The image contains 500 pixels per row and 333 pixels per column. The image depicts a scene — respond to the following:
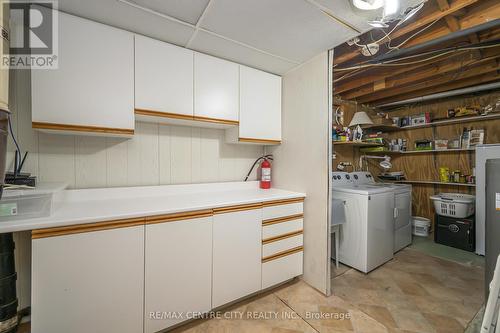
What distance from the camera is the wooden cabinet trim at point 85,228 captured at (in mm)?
1016

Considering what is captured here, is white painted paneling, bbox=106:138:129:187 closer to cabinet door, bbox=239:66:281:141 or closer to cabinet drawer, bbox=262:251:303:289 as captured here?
cabinet door, bbox=239:66:281:141

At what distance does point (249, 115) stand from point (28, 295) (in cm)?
217

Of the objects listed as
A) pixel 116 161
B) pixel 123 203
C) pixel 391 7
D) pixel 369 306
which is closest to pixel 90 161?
pixel 116 161

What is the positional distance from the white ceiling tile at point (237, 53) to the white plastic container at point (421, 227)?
11.0 feet

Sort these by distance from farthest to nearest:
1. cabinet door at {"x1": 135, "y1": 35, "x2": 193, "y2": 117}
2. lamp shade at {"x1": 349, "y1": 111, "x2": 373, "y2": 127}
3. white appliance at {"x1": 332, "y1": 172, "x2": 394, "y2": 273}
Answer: lamp shade at {"x1": 349, "y1": 111, "x2": 373, "y2": 127} < white appliance at {"x1": 332, "y1": 172, "x2": 394, "y2": 273} < cabinet door at {"x1": 135, "y1": 35, "x2": 193, "y2": 117}

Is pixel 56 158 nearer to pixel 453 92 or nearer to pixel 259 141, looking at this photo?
pixel 259 141

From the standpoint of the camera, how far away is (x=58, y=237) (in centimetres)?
105

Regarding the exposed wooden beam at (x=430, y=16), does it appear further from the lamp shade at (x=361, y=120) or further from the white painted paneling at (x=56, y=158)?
the white painted paneling at (x=56, y=158)

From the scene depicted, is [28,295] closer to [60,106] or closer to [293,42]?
[60,106]

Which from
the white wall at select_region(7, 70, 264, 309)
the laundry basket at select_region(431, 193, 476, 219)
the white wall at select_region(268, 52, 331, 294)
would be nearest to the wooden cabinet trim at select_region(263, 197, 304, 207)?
the white wall at select_region(268, 52, 331, 294)

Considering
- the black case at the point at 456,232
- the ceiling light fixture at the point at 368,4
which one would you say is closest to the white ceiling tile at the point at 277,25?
the ceiling light fixture at the point at 368,4

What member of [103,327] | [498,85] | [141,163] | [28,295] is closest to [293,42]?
[141,163]

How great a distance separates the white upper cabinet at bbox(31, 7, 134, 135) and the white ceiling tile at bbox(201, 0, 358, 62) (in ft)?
2.15

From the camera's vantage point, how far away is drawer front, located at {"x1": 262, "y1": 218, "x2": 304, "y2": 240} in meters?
1.74
